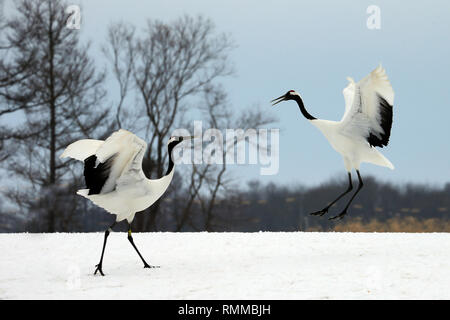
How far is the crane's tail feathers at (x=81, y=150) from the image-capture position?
21.5ft

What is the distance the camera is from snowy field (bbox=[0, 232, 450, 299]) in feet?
18.3

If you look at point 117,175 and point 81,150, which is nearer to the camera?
point 117,175

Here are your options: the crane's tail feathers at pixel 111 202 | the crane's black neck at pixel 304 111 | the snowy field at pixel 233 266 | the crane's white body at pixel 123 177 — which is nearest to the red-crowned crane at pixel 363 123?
the crane's black neck at pixel 304 111

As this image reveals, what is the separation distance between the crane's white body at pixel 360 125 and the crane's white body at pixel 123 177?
252cm

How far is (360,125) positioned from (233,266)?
2714 mm

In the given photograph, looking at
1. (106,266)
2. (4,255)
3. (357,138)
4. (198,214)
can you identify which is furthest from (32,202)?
(357,138)

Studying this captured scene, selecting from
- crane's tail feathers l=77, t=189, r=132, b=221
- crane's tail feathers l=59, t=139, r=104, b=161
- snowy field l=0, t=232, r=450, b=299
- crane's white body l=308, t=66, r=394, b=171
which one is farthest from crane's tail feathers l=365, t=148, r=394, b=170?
crane's tail feathers l=59, t=139, r=104, b=161

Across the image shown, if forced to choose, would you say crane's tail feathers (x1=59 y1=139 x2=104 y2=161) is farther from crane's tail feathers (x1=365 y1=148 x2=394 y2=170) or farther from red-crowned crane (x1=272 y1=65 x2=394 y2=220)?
crane's tail feathers (x1=365 y1=148 x2=394 y2=170)

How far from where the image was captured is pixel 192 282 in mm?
6039

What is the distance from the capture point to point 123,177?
647cm

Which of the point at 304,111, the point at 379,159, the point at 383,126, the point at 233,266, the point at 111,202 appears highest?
the point at 304,111

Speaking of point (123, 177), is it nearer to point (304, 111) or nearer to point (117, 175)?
point (117, 175)

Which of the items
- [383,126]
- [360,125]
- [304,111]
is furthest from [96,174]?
[383,126]

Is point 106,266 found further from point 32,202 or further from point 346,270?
point 32,202
